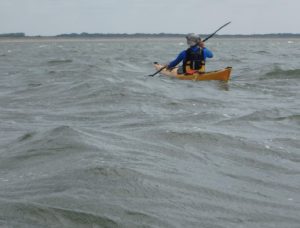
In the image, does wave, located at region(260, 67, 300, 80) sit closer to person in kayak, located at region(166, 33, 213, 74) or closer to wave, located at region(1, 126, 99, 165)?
person in kayak, located at region(166, 33, 213, 74)

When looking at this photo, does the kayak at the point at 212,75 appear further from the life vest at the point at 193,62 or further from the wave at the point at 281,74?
the wave at the point at 281,74

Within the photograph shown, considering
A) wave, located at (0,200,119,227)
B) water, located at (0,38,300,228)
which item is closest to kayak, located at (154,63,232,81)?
water, located at (0,38,300,228)

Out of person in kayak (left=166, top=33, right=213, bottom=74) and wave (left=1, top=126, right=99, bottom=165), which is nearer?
wave (left=1, top=126, right=99, bottom=165)

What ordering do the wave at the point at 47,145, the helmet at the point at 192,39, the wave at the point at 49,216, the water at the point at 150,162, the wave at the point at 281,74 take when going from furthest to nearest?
the wave at the point at 281,74 → the helmet at the point at 192,39 → the wave at the point at 47,145 → the water at the point at 150,162 → the wave at the point at 49,216

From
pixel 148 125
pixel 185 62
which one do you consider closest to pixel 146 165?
pixel 148 125

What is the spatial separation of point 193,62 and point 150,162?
10.0 m

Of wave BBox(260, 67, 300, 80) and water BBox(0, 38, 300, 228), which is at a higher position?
water BBox(0, 38, 300, 228)

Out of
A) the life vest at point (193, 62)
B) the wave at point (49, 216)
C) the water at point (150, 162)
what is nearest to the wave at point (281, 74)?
the life vest at point (193, 62)

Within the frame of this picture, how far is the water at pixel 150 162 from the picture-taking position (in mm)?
5309

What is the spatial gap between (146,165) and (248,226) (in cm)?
210

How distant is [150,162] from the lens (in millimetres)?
7156

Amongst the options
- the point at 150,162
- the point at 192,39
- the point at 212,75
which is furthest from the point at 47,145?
the point at 212,75

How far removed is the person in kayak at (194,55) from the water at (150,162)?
2.78 metres

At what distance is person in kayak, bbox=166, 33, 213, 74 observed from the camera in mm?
16438
